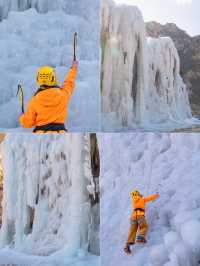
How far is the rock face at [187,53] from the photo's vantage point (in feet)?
13.6

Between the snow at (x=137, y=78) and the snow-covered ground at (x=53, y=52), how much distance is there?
37 centimetres

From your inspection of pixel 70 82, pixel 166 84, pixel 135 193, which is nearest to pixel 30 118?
pixel 70 82

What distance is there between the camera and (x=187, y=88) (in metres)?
4.39

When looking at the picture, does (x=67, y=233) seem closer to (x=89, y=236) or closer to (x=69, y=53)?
(x=89, y=236)

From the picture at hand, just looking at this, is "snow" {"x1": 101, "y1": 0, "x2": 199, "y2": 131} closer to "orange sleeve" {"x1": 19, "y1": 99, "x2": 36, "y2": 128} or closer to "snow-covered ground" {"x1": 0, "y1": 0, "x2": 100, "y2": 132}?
"snow-covered ground" {"x1": 0, "y1": 0, "x2": 100, "y2": 132}

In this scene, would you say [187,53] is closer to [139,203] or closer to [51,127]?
[51,127]

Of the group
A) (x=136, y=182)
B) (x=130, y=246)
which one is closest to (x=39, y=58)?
(x=136, y=182)

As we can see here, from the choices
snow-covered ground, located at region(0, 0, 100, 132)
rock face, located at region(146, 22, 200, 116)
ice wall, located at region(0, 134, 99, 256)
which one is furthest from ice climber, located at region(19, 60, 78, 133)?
rock face, located at region(146, 22, 200, 116)

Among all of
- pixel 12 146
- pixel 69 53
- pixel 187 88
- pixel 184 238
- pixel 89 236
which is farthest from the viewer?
pixel 187 88

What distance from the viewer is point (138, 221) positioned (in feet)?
8.90

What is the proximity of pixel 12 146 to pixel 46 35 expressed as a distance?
125 cm

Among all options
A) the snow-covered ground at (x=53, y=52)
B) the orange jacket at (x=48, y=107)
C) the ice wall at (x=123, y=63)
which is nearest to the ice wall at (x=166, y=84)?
the ice wall at (x=123, y=63)

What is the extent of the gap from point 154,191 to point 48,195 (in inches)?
32.4

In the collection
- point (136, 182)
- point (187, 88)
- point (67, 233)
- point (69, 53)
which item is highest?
point (69, 53)
